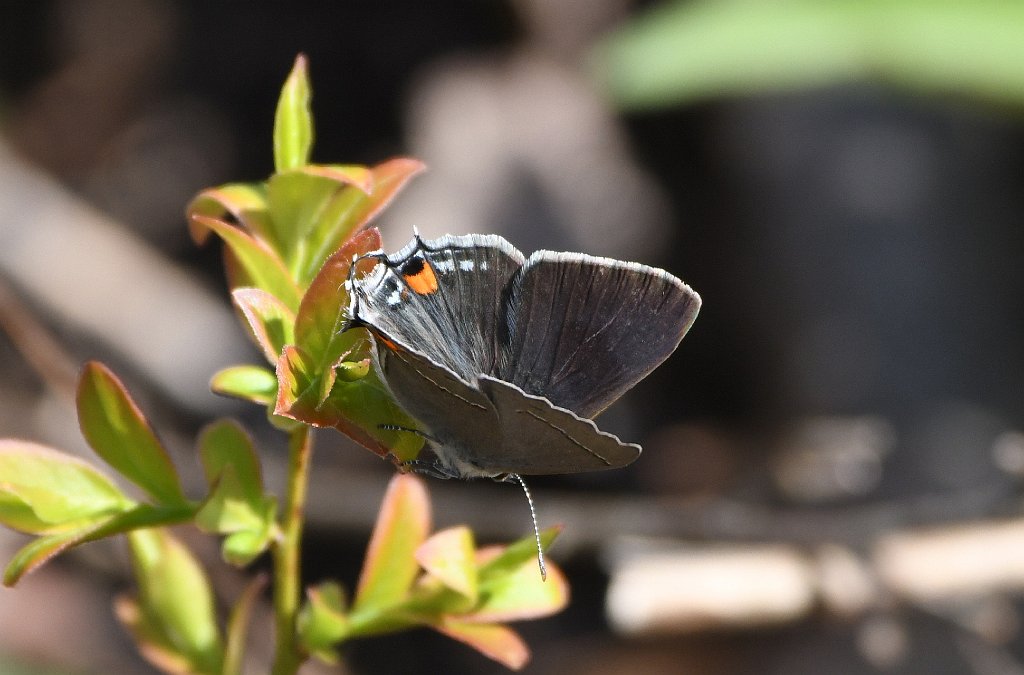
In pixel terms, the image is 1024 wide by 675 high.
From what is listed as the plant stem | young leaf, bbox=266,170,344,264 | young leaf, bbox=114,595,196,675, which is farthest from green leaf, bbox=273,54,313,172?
young leaf, bbox=114,595,196,675

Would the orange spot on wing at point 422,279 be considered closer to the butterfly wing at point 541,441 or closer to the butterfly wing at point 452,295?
the butterfly wing at point 452,295

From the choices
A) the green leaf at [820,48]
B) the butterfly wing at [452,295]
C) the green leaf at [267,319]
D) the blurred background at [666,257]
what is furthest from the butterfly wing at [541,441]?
the green leaf at [820,48]

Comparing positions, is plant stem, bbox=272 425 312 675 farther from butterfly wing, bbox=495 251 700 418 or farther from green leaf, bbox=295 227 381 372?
butterfly wing, bbox=495 251 700 418

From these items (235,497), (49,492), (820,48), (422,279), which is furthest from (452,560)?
(820,48)

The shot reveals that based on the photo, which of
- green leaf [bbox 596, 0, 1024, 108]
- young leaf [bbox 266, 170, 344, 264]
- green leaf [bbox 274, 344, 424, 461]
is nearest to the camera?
green leaf [bbox 274, 344, 424, 461]

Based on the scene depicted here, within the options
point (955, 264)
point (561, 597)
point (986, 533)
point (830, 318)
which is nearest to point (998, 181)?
point (955, 264)

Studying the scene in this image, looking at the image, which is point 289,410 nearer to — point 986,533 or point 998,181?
point 986,533

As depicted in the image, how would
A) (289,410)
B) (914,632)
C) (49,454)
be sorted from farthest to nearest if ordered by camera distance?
(914,632)
(49,454)
(289,410)
